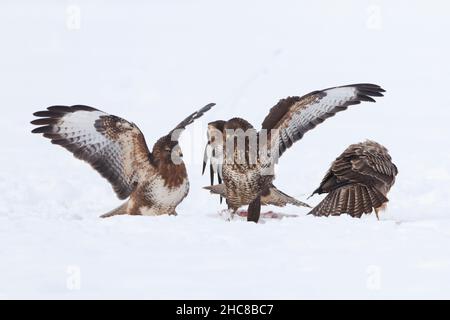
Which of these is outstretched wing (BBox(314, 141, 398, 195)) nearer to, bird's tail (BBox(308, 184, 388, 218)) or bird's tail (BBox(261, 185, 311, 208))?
bird's tail (BBox(308, 184, 388, 218))

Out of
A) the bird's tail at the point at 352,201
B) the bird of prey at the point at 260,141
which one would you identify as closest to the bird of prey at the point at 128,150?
the bird of prey at the point at 260,141

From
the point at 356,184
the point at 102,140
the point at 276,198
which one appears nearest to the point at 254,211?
the point at 276,198

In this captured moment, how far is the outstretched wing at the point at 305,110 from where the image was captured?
8453 millimetres

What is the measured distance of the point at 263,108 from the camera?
20281 millimetres

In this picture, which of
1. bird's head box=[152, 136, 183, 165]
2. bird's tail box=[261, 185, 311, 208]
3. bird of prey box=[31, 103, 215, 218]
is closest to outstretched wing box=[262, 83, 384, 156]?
bird's tail box=[261, 185, 311, 208]

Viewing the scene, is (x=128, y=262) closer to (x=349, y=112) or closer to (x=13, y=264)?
(x=13, y=264)

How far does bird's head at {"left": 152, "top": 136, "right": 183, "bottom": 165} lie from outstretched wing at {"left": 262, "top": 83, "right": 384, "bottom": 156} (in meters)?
0.89

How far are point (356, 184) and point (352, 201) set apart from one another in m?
0.21

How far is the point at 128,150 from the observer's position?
8.65m

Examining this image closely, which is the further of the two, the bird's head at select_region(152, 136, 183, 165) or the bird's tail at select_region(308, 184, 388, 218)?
the bird's head at select_region(152, 136, 183, 165)

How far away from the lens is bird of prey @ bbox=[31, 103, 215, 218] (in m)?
8.52

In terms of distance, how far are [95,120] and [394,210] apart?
13.0ft

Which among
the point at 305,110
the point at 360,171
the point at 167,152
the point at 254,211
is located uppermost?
the point at 305,110

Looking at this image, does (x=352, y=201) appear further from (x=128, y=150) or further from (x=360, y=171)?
(x=128, y=150)
